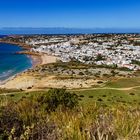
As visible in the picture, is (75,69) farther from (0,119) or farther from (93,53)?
(0,119)

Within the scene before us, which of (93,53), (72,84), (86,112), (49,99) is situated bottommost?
(93,53)

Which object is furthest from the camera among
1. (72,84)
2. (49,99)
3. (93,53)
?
(93,53)

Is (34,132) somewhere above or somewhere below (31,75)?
above

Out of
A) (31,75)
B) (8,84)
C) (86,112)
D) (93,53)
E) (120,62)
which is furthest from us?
(93,53)

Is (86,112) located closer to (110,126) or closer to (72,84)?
(110,126)

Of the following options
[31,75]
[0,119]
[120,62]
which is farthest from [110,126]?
[120,62]

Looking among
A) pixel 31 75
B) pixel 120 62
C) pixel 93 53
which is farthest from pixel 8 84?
pixel 93 53

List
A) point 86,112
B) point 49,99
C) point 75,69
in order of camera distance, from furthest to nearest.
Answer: point 75,69 < point 49,99 < point 86,112

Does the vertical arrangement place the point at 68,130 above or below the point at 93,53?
above

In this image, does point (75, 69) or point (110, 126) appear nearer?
point (110, 126)
